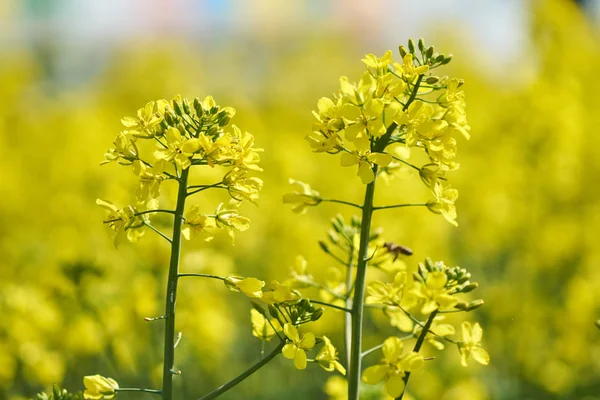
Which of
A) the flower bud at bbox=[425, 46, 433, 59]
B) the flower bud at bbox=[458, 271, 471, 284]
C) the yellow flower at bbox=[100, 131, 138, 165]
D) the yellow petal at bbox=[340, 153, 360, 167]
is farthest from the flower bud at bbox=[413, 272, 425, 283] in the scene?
the yellow flower at bbox=[100, 131, 138, 165]

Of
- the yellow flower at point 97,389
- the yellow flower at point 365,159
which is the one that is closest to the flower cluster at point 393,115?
the yellow flower at point 365,159

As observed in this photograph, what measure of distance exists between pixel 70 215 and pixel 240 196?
529 cm

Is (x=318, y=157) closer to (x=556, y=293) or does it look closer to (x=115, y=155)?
(x=556, y=293)

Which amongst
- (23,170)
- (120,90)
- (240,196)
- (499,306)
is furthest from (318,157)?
(240,196)

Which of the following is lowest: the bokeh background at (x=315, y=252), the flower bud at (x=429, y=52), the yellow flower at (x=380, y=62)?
the bokeh background at (x=315, y=252)

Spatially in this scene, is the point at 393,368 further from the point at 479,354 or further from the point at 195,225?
the point at 195,225

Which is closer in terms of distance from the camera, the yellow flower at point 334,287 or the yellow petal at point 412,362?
the yellow petal at point 412,362

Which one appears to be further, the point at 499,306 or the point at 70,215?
the point at 70,215

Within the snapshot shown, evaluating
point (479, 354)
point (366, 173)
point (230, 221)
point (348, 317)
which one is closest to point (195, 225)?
point (230, 221)

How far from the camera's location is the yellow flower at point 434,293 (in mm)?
1927

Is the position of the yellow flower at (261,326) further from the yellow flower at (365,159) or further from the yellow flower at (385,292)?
the yellow flower at (365,159)

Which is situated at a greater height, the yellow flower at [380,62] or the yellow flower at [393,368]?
the yellow flower at [380,62]

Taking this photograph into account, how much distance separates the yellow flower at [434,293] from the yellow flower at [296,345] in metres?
0.30

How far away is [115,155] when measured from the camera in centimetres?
212
